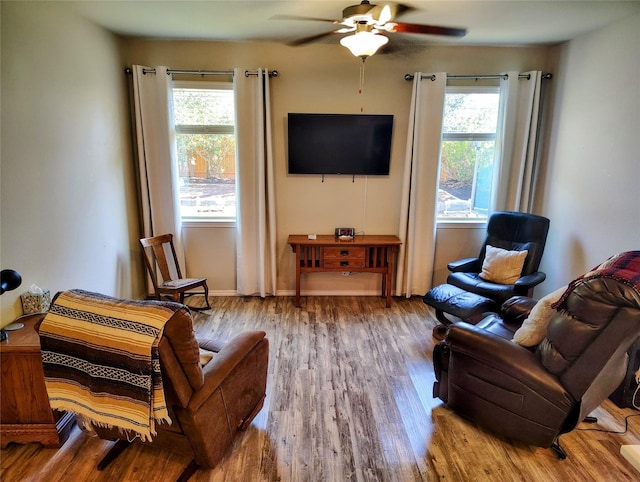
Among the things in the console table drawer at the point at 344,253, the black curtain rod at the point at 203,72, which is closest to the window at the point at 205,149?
the black curtain rod at the point at 203,72

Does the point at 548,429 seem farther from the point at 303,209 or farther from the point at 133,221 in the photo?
the point at 133,221

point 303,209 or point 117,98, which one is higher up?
point 117,98

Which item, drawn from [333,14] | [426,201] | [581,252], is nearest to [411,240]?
[426,201]

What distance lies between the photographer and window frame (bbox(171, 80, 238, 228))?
366 cm

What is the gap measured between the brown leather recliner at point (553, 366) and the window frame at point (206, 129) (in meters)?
2.77

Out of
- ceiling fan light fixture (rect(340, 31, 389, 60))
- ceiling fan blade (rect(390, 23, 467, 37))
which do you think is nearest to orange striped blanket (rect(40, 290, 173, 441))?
ceiling fan light fixture (rect(340, 31, 389, 60))

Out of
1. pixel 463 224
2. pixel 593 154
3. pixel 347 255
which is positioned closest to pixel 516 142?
pixel 593 154

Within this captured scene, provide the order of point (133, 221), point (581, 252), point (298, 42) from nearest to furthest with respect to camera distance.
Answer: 1. point (581, 252)
2. point (298, 42)
3. point (133, 221)

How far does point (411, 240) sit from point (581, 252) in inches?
60.8

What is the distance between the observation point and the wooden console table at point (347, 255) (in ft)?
12.3

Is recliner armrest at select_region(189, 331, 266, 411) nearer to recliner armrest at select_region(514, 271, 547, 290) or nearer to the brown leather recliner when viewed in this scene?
the brown leather recliner

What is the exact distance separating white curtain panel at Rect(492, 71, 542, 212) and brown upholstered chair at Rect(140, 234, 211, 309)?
3304 millimetres

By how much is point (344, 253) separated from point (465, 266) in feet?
4.01

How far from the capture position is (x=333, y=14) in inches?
111
